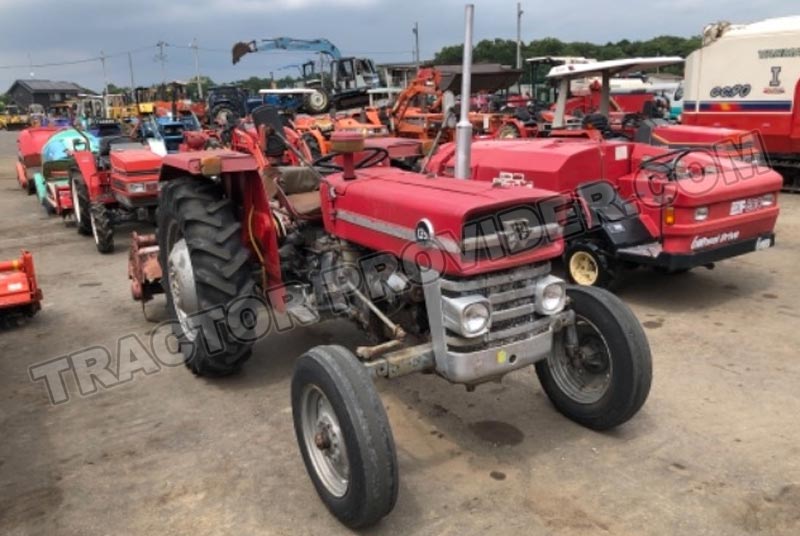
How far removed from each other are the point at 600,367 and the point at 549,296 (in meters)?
0.62

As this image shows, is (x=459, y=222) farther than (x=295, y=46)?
No

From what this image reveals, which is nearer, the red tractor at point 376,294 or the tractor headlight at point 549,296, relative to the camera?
the red tractor at point 376,294

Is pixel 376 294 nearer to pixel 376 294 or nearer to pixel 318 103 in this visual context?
pixel 376 294

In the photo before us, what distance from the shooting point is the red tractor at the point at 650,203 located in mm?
5172

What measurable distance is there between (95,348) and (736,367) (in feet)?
13.8

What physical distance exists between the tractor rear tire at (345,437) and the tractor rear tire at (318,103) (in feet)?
45.1

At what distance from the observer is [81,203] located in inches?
340

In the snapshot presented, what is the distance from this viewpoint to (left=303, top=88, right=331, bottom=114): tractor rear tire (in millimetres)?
15820

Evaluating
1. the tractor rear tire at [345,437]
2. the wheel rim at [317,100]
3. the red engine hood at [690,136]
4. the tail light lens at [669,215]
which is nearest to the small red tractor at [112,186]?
the tail light lens at [669,215]

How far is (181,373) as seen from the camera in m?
4.27

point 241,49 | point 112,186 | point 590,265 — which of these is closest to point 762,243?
point 590,265

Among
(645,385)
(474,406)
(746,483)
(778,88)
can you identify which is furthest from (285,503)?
(778,88)

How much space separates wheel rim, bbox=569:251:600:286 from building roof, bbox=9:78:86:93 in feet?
229

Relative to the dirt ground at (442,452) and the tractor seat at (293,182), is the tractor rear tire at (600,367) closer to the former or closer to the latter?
the dirt ground at (442,452)
